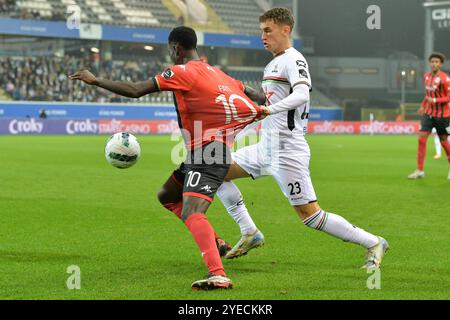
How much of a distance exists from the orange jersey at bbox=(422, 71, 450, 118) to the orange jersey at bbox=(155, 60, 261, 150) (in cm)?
1022

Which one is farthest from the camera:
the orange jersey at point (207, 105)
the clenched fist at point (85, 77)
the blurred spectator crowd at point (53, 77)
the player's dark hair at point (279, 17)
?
the blurred spectator crowd at point (53, 77)

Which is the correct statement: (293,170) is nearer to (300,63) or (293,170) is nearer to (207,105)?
(300,63)

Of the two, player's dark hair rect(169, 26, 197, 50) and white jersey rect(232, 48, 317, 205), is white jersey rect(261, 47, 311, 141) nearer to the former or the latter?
white jersey rect(232, 48, 317, 205)

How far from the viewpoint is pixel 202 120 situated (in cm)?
595

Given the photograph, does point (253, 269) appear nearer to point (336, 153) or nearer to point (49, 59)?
point (336, 153)

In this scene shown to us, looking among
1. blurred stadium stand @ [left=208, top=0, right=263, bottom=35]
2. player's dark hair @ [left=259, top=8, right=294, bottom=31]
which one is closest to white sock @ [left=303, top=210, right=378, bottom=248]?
player's dark hair @ [left=259, top=8, right=294, bottom=31]

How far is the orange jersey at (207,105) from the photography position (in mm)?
5840

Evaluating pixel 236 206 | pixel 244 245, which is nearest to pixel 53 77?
pixel 236 206

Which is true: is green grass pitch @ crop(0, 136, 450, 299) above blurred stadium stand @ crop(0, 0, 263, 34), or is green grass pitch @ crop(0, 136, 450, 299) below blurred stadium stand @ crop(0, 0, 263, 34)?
below

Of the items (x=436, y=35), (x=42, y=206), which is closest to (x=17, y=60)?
(x=436, y=35)

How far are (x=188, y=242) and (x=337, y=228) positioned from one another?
2.12 meters

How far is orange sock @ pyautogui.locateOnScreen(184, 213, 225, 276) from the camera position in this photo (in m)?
5.69

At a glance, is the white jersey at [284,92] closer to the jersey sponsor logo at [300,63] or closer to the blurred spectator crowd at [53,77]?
the jersey sponsor logo at [300,63]

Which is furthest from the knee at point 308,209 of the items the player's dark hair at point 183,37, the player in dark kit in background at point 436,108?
the player in dark kit in background at point 436,108
